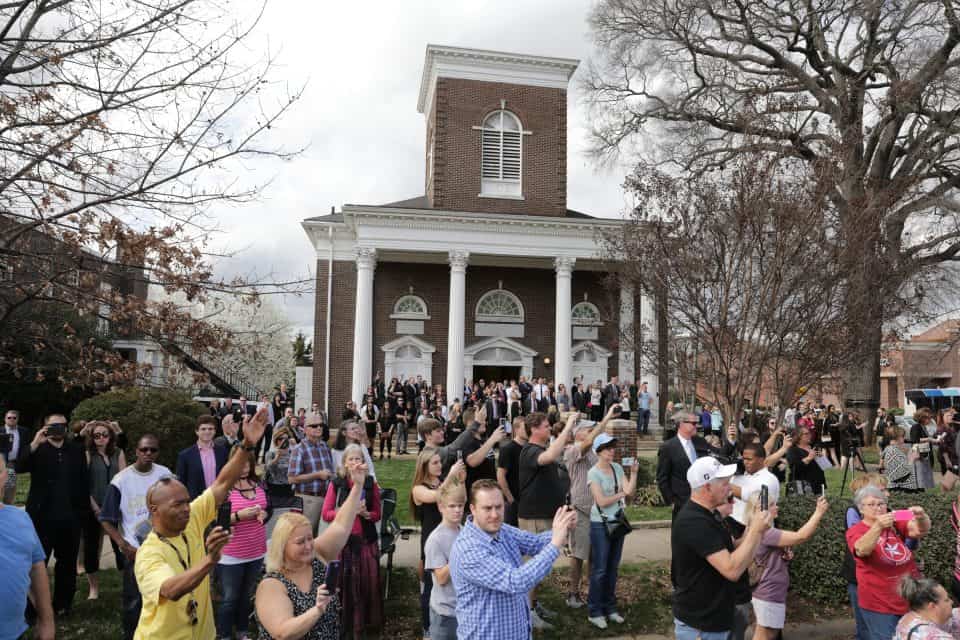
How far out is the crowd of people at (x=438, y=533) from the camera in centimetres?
347

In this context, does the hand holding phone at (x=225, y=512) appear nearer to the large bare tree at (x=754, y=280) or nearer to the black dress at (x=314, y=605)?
the black dress at (x=314, y=605)

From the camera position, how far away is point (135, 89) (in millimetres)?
5723

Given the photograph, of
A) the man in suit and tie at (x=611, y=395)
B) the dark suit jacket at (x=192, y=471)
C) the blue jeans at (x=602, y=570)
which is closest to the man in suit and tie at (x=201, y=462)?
the dark suit jacket at (x=192, y=471)

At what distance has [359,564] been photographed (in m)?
5.79

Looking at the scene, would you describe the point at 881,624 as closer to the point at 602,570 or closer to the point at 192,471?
the point at 602,570

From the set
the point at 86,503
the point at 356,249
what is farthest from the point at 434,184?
the point at 86,503

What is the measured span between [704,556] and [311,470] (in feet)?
14.7

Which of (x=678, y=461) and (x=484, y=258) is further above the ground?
(x=484, y=258)

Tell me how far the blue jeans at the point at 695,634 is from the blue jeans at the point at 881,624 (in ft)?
5.41

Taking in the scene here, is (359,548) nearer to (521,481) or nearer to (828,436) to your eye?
(521,481)

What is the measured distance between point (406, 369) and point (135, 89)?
70.8 ft

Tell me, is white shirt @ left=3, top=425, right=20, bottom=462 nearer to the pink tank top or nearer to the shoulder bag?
the pink tank top

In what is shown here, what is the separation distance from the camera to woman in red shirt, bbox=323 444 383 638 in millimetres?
5664

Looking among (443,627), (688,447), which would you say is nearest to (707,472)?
(443,627)
